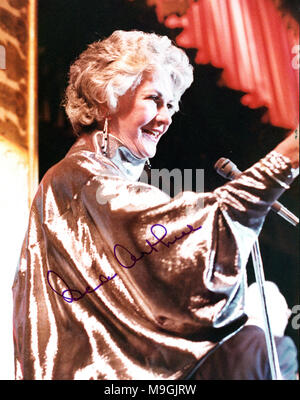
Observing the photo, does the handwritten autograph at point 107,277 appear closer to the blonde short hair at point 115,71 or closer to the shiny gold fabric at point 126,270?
the shiny gold fabric at point 126,270

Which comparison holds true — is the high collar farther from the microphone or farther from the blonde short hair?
the microphone

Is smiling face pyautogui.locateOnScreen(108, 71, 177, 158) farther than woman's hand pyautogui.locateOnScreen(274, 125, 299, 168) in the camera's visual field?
Yes

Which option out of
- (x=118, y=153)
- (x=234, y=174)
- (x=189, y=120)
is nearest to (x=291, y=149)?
(x=234, y=174)

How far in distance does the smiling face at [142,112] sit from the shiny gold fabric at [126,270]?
49 mm

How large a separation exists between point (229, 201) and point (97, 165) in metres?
0.35

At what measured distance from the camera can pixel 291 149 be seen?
136cm

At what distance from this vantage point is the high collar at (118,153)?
1.52 m

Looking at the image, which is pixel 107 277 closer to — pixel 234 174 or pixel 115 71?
pixel 234 174

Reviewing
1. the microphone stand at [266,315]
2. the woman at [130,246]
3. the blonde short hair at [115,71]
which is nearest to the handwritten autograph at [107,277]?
the woman at [130,246]

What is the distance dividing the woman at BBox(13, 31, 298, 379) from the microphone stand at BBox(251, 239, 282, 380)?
0.32ft

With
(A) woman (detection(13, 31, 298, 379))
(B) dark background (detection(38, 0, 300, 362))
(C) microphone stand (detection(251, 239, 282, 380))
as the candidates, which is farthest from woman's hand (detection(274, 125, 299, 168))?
(C) microphone stand (detection(251, 239, 282, 380))

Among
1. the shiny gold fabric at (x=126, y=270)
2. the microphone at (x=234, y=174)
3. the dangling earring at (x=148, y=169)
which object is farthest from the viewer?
the dangling earring at (x=148, y=169)

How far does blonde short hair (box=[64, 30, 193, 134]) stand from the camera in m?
1.55

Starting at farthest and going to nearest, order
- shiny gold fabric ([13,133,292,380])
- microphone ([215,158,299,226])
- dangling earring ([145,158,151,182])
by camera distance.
Result: dangling earring ([145,158,151,182]), microphone ([215,158,299,226]), shiny gold fabric ([13,133,292,380])
